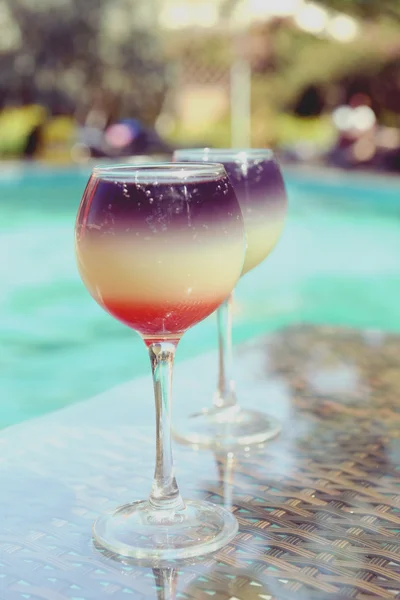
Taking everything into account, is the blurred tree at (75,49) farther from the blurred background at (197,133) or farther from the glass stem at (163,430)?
the glass stem at (163,430)

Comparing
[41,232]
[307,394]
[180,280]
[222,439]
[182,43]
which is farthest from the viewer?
[182,43]

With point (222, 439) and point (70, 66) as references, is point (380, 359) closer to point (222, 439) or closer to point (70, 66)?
point (222, 439)

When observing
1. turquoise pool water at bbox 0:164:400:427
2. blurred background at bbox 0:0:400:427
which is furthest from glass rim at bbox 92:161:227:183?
blurred background at bbox 0:0:400:427

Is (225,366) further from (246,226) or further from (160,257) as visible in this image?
(160,257)

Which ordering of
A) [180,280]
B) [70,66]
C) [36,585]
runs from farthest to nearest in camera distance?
[70,66] < [180,280] < [36,585]

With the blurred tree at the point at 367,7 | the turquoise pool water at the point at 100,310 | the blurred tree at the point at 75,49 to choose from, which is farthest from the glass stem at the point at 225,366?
the blurred tree at the point at 75,49

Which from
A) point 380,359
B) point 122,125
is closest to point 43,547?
point 380,359

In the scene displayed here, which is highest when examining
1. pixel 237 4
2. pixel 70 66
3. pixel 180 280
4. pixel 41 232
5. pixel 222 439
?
pixel 237 4
